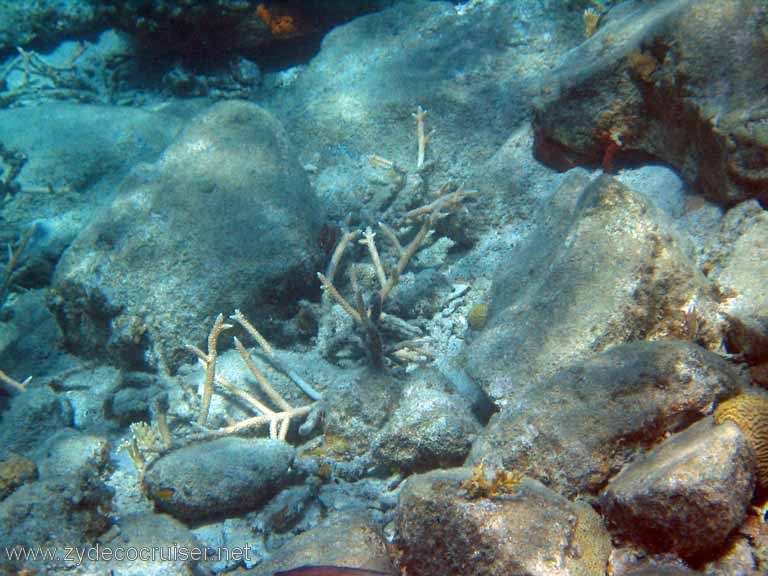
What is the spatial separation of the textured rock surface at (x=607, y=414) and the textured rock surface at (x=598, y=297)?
0.30 meters

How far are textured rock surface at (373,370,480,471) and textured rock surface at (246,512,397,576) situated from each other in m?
0.59

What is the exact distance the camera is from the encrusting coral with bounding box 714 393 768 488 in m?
1.81

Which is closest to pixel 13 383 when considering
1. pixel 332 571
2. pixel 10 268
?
pixel 10 268

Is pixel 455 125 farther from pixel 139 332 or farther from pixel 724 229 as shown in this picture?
pixel 139 332

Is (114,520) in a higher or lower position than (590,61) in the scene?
lower

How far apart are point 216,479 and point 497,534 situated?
1.86m

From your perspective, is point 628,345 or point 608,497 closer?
point 608,497

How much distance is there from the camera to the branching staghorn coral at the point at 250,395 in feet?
11.0

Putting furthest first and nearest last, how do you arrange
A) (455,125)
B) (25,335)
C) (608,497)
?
(455,125) → (25,335) → (608,497)

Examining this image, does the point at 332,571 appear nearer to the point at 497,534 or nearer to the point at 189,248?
the point at 497,534

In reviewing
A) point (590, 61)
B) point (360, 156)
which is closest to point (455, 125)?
point (360, 156)

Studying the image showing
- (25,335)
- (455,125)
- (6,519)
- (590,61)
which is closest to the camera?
(6,519)

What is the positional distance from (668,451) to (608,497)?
31 centimetres

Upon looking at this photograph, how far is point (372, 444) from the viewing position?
2947mm
